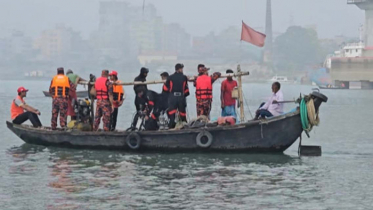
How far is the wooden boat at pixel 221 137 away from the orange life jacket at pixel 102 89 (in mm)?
893

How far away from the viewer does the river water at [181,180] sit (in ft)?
50.5

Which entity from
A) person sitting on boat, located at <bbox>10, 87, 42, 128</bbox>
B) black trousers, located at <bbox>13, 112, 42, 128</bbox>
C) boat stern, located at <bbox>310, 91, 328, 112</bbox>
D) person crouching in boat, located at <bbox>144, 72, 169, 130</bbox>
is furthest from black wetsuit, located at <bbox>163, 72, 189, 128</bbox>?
black trousers, located at <bbox>13, 112, 42, 128</bbox>

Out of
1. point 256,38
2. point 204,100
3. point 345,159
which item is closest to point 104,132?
point 204,100

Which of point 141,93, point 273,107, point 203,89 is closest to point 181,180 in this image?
point 203,89

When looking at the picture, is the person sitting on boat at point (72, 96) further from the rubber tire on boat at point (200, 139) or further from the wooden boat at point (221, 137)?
the rubber tire on boat at point (200, 139)

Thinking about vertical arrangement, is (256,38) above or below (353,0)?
below

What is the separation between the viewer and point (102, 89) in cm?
2192

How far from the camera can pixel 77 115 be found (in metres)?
23.1

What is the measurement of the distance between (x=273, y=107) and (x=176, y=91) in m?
2.29

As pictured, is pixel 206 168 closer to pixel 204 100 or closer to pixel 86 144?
pixel 204 100

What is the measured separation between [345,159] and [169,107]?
4.44 m

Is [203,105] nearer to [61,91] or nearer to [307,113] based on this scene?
[307,113]

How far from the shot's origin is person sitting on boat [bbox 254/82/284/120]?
2114cm

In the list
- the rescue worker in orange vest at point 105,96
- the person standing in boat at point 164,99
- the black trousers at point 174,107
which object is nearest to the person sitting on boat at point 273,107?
the black trousers at point 174,107
